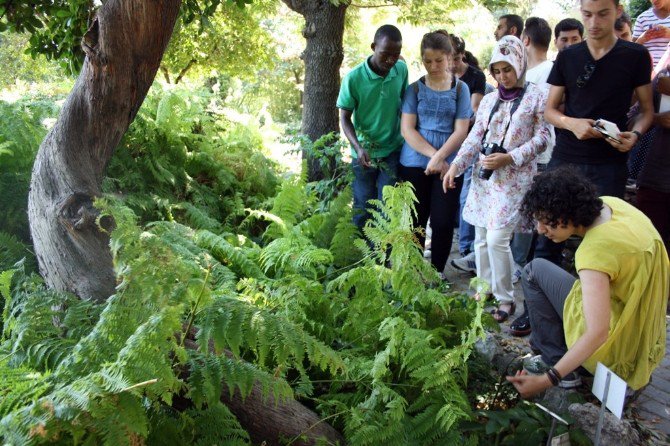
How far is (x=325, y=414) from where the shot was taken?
8.32 feet

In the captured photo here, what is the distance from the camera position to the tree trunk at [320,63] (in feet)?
19.5

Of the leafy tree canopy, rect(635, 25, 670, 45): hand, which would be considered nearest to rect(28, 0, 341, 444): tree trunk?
the leafy tree canopy

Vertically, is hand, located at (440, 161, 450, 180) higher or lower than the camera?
lower

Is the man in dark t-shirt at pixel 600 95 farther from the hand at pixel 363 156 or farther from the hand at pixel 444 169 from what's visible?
the hand at pixel 363 156

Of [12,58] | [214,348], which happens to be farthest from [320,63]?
[12,58]

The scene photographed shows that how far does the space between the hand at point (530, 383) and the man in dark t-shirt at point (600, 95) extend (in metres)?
1.77

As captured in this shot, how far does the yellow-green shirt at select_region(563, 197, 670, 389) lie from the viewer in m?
2.72

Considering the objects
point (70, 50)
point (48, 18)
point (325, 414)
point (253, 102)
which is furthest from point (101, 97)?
point (253, 102)

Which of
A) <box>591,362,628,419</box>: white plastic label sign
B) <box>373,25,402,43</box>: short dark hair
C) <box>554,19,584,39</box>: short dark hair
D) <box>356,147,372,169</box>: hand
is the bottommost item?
<box>591,362,628,419</box>: white plastic label sign

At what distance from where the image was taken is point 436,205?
14.9 ft

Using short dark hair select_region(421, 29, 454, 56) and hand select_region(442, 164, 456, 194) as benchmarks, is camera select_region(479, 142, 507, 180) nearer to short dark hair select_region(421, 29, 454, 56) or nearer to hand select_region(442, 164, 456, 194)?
hand select_region(442, 164, 456, 194)

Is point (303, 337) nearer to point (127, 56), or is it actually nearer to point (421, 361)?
point (421, 361)

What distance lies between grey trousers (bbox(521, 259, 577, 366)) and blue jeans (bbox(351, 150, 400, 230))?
1.66 metres

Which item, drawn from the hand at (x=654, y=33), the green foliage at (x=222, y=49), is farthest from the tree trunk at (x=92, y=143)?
the green foliage at (x=222, y=49)
